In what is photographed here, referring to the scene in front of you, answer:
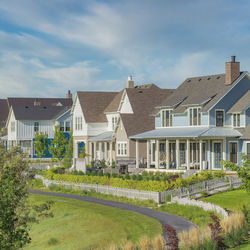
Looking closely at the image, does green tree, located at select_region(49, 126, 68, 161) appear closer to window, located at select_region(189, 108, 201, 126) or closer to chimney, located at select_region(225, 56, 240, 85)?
window, located at select_region(189, 108, 201, 126)

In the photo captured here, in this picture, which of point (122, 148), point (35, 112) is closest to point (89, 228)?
point (122, 148)

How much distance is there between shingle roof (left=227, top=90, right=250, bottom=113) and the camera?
4752 centimetres

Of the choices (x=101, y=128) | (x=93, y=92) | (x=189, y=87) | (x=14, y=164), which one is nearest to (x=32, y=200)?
(x=14, y=164)

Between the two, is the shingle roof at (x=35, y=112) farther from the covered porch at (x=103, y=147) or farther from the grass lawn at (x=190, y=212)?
the grass lawn at (x=190, y=212)

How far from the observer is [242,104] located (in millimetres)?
48156

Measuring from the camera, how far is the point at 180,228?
2641cm

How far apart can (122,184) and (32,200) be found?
23.3 ft

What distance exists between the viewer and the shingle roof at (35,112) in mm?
84625

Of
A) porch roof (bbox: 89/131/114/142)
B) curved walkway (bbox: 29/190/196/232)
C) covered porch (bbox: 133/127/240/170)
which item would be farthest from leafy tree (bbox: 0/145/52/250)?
porch roof (bbox: 89/131/114/142)

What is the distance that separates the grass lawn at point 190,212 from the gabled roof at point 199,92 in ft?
57.4

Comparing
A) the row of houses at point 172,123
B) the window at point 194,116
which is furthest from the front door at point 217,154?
the window at point 194,116

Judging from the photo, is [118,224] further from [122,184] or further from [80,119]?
[80,119]

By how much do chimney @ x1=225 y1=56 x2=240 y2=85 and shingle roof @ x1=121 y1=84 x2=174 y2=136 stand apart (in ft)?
34.9

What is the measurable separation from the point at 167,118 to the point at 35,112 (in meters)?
37.2
